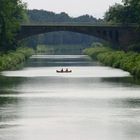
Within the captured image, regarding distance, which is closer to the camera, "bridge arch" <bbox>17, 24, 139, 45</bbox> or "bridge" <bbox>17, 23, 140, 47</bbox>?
"bridge" <bbox>17, 23, 140, 47</bbox>

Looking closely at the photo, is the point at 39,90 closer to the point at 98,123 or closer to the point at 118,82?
the point at 118,82

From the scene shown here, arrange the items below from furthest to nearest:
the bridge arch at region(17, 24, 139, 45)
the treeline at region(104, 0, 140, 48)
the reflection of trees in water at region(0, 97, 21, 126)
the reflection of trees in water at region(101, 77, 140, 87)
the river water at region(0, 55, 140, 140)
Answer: the bridge arch at region(17, 24, 139, 45) → the treeline at region(104, 0, 140, 48) → the reflection of trees in water at region(101, 77, 140, 87) → the reflection of trees in water at region(0, 97, 21, 126) → the river water at region(0, 55, 140, 140)

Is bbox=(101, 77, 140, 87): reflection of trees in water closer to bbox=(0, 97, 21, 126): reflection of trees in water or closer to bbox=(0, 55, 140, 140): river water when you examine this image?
bbox=(0, 55, 140, 140): river water

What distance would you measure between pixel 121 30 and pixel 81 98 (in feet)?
348

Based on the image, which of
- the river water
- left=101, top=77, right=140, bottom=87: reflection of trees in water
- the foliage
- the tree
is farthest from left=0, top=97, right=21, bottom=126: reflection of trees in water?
the foliage

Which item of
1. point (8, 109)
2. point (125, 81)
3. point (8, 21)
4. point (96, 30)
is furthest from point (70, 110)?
point (96, 30)

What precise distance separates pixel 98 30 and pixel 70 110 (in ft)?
383

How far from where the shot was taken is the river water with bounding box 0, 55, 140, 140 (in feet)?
135

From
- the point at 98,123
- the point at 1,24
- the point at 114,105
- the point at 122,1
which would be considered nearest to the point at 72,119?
the point at 98,123

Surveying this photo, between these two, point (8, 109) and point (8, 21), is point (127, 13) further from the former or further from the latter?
point (8, 109)

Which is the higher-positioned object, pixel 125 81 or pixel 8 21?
pixel 8 21

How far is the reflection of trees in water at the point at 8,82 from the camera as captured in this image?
2746 inches

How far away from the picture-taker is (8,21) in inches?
5374

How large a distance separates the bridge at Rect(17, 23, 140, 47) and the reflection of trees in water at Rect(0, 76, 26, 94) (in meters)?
75.8
